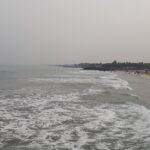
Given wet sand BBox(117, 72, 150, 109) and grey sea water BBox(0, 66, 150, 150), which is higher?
grey sea water BBox(0, 66, 150, 150)

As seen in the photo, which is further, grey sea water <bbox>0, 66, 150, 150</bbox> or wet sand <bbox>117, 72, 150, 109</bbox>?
wet sand <bbox>117, 72, 150, 109</bbox>

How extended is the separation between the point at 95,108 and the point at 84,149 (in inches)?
400

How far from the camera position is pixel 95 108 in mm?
21109

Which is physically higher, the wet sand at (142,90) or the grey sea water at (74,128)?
the grey sea water at (74,128)

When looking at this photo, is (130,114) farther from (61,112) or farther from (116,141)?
(116,141)

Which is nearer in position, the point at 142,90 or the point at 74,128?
the point at 74,128

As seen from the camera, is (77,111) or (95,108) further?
(95,108)

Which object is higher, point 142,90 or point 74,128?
point 74,128

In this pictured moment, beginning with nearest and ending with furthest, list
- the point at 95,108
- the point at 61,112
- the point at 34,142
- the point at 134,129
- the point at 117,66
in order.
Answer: the point at 34,142, the point at 134,129, the point at 61,112, the point at 95,108, the point at 117,66

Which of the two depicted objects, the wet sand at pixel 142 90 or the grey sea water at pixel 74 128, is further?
the wet sand at pixel 142 90

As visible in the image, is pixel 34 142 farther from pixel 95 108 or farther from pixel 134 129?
pixel 95 108

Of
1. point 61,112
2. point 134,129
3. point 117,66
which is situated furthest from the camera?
point 117,66

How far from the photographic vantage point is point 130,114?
1862cm

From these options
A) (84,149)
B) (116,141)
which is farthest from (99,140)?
(84,149)
